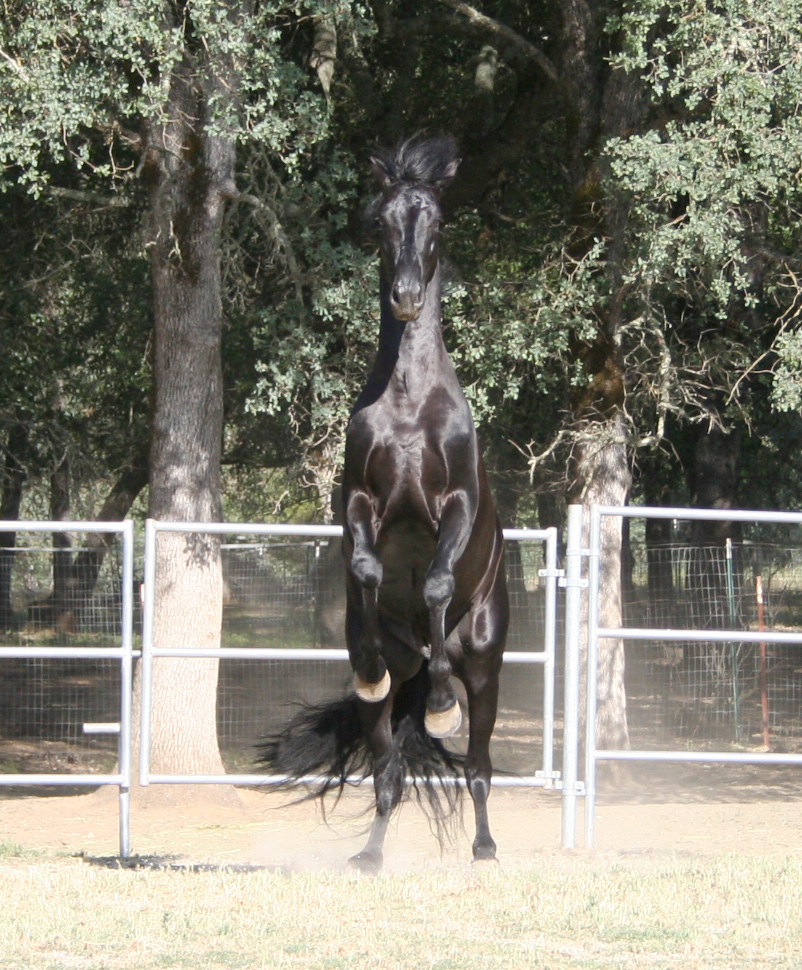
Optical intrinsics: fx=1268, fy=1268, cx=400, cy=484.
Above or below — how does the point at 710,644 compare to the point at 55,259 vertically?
below

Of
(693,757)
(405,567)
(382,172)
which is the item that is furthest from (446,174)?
(693,757)

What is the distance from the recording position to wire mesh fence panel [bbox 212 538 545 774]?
37.2ft

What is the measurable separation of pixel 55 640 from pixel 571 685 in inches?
239

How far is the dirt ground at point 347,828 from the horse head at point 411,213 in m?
2.60

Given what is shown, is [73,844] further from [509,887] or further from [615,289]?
[615,289]

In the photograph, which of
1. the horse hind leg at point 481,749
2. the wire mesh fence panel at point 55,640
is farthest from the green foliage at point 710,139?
the wire mesh fence panel at point 55,640

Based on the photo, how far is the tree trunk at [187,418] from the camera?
8992 millimetres

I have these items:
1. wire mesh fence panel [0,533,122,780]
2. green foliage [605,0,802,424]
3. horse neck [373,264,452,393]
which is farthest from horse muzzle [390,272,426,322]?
wire mesh fence panel [0,533,122,780]

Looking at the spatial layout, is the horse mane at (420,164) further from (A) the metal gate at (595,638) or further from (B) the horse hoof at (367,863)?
(B) the horse hoof at (367,863)

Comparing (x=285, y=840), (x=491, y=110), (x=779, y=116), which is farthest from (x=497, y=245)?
(x=285, y=840)

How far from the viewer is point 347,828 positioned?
8039 millimetres

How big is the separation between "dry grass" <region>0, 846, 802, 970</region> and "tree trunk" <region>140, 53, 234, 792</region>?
3.64 metres

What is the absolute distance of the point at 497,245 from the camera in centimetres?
1161

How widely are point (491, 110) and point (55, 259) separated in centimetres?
408
